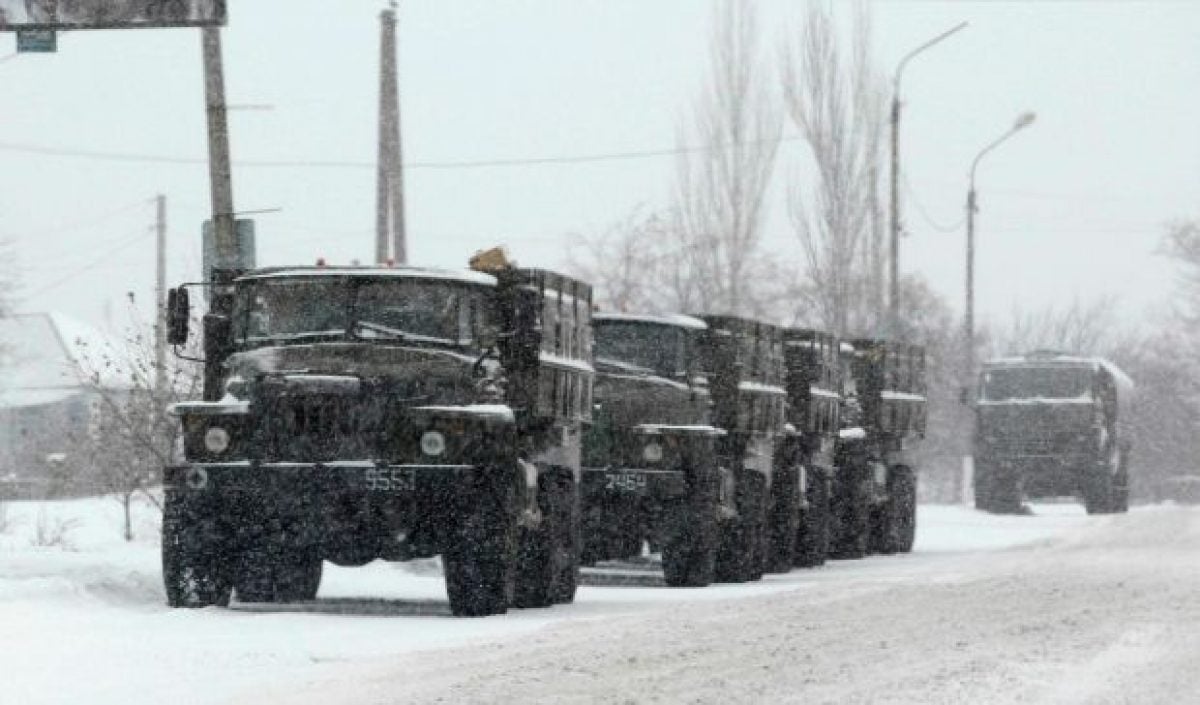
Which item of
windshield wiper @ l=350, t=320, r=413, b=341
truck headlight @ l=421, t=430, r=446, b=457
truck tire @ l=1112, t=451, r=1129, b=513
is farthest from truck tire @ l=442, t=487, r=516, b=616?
truck tire @ l=1112, t=451, r=1129, b=513

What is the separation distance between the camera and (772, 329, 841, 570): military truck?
1134 inches

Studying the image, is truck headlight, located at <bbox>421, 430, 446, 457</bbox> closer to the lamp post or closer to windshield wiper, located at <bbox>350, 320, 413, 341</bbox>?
windshield wiper, located at <bbox>350, 320, 413, 341</bbox>

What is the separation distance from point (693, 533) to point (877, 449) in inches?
456

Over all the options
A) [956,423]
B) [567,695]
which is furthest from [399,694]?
[956,423]

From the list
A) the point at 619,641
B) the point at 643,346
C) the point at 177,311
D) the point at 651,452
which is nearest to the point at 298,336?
the point at 177,311

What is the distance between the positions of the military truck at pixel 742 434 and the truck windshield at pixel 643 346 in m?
0.92

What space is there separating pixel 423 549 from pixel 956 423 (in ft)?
268

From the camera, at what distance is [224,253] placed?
22844mm

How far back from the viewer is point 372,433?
16984 millimetres

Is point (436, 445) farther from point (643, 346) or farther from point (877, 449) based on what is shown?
point (877, 449)

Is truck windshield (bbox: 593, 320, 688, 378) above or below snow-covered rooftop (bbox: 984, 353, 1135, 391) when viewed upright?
above

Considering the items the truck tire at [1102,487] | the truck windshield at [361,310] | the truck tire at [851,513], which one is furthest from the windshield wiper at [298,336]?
the truck tire at [1102,487]

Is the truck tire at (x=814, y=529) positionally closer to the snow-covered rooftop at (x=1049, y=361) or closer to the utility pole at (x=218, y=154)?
the utility pole at (x=218, y=154)

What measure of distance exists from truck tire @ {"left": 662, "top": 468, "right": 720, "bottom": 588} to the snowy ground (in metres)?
0.41
